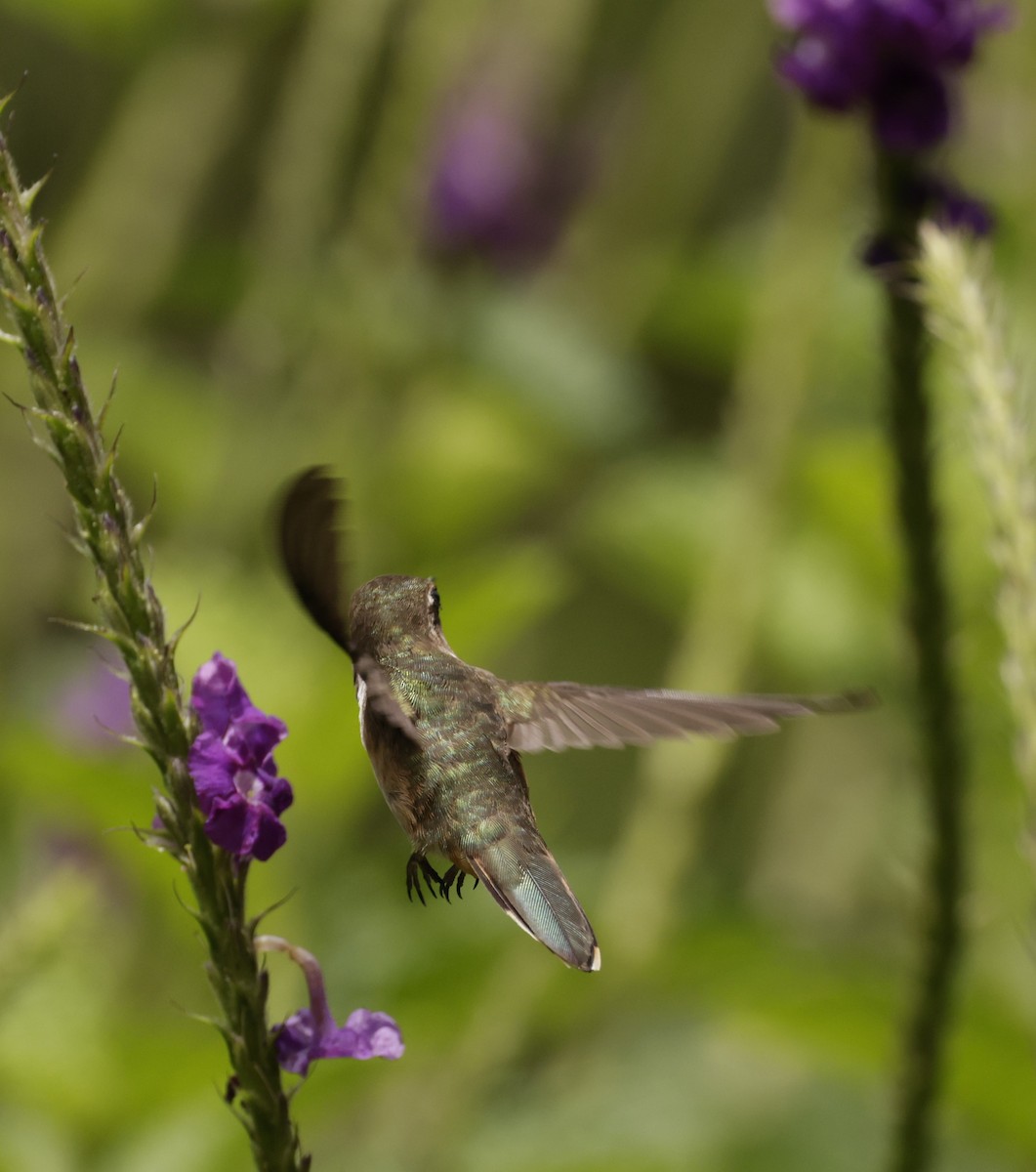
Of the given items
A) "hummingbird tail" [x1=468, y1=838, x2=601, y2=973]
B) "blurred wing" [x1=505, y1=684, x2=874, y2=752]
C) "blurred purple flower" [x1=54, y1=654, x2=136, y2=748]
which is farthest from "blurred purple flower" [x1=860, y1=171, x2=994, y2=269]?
"blurred purple flower" [x1=54, y1=654, x2=136, y2=748]

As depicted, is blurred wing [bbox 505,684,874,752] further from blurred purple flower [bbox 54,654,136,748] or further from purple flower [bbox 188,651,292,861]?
blurred purple flower [bbox 54,654,136,748]

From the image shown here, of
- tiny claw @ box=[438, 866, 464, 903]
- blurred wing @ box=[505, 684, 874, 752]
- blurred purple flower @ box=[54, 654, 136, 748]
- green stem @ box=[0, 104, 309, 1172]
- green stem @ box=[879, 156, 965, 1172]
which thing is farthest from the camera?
blurred purple flower @ box=[54, 654, 136, 748]

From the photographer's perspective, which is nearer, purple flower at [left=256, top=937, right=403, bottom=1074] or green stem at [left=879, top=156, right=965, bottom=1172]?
purple flower at [left=256, top=937, right=403, bottom=1074]

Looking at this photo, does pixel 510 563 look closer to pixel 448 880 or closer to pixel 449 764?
pixel 449 764

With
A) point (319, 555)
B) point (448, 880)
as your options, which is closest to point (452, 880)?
point (448, 880)

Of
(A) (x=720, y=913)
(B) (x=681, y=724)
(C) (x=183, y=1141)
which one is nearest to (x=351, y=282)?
(A) (x=720, y=913)

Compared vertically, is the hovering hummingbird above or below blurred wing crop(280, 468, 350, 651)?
below
